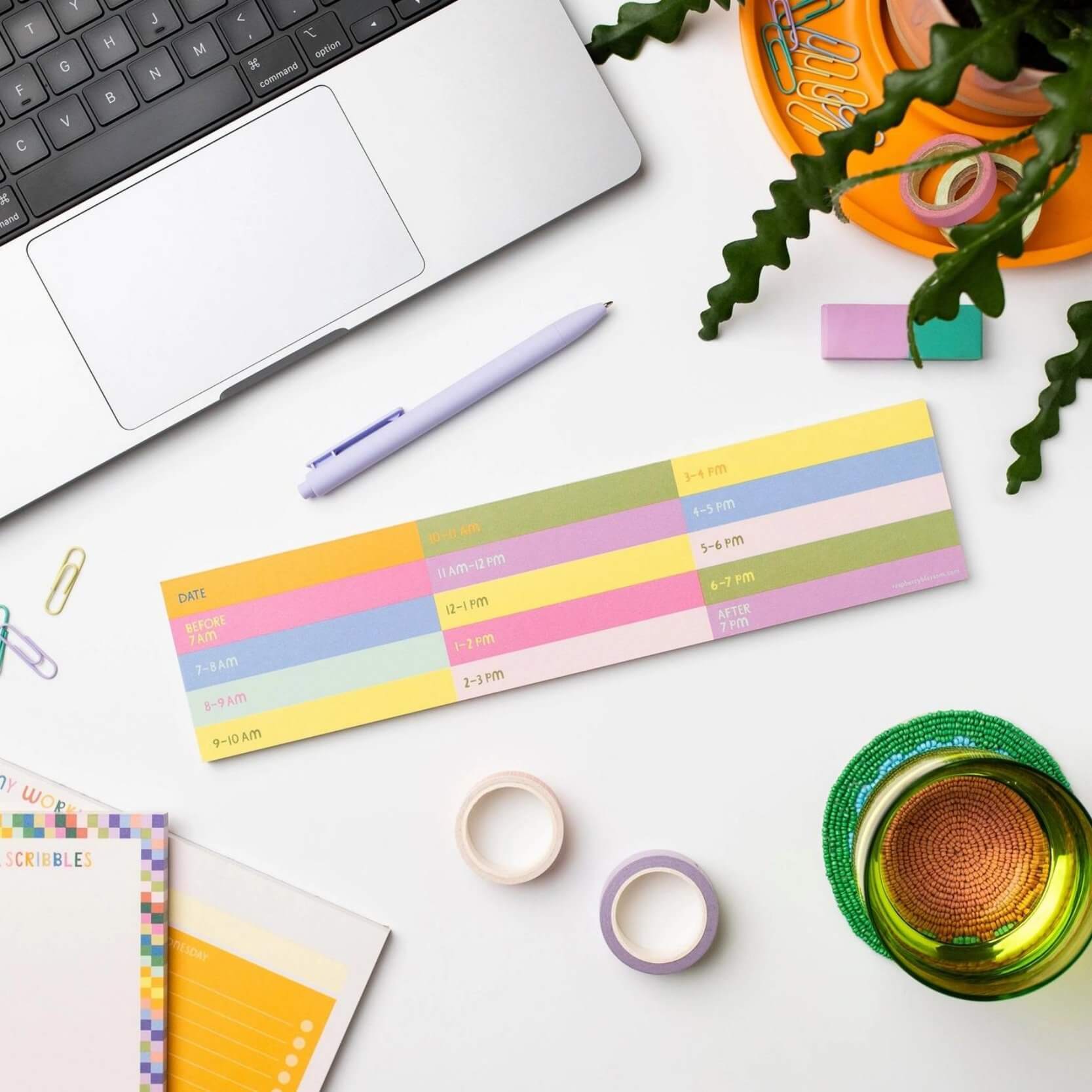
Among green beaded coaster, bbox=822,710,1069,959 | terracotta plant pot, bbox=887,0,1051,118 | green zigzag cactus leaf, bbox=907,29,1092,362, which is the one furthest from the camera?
green beaded coaster, bbox=822,710,1069,959

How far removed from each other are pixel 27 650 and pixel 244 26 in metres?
0.42

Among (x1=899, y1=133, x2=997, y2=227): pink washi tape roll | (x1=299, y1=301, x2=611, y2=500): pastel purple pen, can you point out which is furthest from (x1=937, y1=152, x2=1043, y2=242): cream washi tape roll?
(x1=299, y1=301, x2=611, y2=500): pastel purple pen

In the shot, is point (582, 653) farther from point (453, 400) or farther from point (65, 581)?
point (65, 581)

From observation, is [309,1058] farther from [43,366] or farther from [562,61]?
[562,61]

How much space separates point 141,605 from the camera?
69 cm

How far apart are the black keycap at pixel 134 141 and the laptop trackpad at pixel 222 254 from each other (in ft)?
0.04

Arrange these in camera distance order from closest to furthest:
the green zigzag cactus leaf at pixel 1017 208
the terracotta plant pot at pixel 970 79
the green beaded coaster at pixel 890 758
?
the green zigzag cactus leaf at pixel 1017 208
the terracotta plant pot at pixel 970 79
the green beaded coaster at pixel 890 758

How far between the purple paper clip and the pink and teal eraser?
0.17 metres

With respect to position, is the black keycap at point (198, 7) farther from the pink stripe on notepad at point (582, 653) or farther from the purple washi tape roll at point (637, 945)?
the purple washi tape roll at point (637, 945)

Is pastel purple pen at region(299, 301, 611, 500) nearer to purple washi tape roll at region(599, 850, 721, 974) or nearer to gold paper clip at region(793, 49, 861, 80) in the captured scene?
gold paper clip at region(793, 49, 861, 80)

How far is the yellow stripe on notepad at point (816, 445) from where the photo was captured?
685mm

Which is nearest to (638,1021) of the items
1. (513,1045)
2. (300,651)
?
(513,1045)

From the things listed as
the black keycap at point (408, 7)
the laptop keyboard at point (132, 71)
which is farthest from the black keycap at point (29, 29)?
the black keycap at point (408, 7)

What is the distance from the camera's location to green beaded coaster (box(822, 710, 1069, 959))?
66 centimetres
